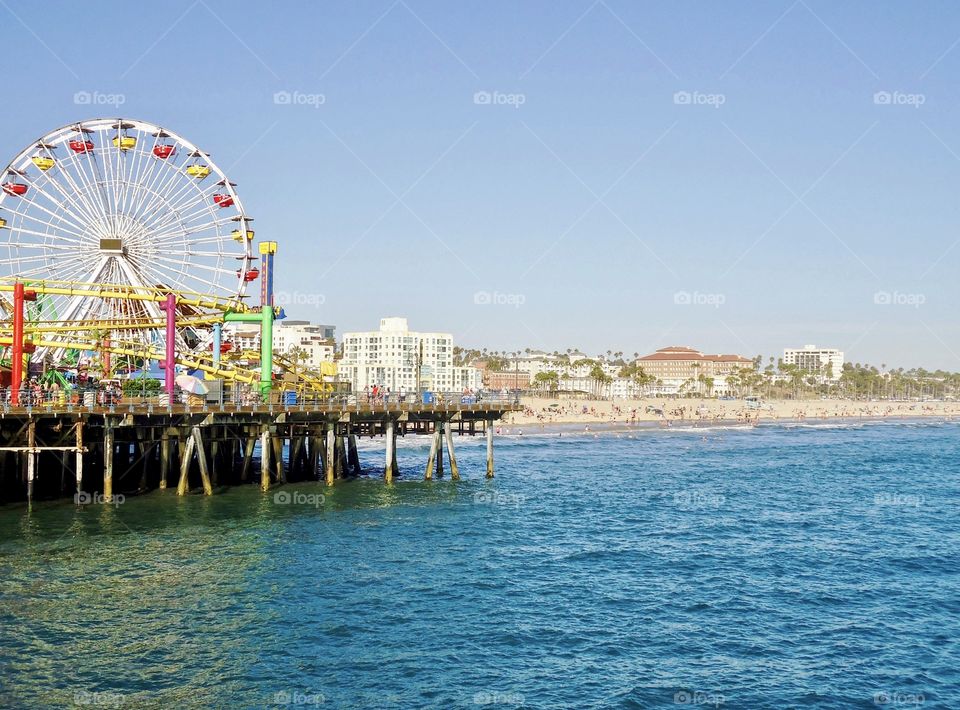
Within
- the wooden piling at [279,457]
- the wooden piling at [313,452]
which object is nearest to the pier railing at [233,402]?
the wooden piling at [313,452]

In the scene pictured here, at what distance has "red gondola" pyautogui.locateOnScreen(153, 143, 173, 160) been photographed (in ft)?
187

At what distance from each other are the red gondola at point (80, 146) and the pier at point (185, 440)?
18.1 m

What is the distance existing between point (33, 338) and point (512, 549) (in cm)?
3411

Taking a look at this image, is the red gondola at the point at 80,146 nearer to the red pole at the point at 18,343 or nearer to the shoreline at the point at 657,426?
the red pole at the point at 18,343

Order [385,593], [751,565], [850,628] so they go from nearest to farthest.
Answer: [850,628] < [385,593] < [751,565]

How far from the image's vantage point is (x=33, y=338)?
5488 centimetres

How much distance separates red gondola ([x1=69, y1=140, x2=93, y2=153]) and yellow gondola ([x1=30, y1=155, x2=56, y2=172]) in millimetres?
1396

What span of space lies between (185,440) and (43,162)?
20707 millimetres

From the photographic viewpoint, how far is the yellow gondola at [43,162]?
55.7m

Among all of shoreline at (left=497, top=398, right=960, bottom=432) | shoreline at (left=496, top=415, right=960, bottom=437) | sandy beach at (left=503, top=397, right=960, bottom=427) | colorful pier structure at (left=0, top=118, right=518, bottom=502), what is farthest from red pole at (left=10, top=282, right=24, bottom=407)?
sandy beach at (left=503, top=397, right=960, bottom=427)

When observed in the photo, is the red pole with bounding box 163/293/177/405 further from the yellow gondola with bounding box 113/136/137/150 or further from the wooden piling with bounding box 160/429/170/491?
the yellow gondola with bounding box 113/136/137/150

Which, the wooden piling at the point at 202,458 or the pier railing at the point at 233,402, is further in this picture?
the wooden piling at the point at 202,458

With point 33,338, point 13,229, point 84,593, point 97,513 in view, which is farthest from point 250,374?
point 84,593

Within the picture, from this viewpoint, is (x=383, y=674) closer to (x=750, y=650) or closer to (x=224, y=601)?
(x=224, y=601)
